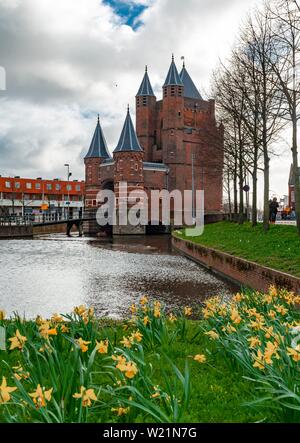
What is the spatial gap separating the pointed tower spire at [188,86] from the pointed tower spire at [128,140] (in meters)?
14.8

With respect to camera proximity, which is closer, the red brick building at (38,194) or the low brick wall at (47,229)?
the low brick wall at (47,229)

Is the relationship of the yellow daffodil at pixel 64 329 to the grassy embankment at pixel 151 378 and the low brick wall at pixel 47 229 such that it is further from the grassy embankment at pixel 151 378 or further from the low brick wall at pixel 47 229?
the low brick wall at pixel 47 229

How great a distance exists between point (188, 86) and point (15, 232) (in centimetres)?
3678

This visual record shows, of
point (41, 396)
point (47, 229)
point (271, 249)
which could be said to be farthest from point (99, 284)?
point (47, 229)

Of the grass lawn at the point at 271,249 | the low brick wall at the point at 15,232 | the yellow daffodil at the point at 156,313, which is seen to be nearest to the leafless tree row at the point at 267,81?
→ the grass lawn at the point at 271,249

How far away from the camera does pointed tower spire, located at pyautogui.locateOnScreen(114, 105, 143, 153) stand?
55750 mm

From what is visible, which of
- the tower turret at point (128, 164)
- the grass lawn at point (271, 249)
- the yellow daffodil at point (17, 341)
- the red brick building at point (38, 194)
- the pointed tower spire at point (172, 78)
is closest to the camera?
the yellow daffodil at point (17, 341)

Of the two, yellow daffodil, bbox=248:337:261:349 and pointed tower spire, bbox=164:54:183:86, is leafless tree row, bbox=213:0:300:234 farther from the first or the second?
pointed tower spire, bbox=164:54:183:86

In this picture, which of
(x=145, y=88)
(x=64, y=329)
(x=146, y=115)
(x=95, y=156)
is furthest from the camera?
(x=145, y=88)

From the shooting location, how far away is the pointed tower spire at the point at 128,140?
55750 millimetres

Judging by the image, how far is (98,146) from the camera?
2606 inches

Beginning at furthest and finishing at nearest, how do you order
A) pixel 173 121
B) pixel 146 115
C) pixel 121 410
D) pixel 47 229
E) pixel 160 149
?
pixel 146 115 → pixel 160 149 → pixel 173 121 → pixel 47 229 → pixel 121 410

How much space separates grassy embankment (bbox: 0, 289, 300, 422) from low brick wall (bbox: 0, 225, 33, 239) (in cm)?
4210

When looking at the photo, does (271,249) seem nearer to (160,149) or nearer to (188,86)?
(160,149)
